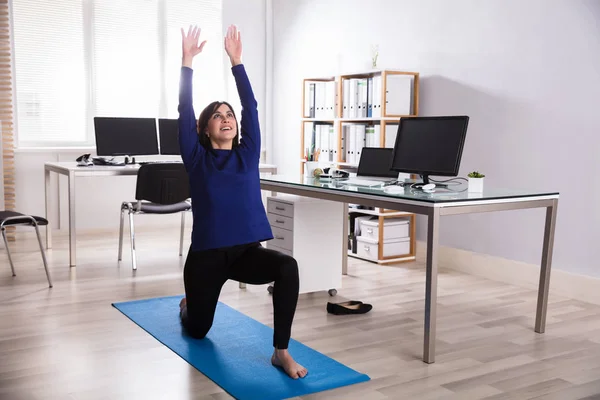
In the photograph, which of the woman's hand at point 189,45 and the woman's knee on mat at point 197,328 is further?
the woman's knee on mat at point 197,328

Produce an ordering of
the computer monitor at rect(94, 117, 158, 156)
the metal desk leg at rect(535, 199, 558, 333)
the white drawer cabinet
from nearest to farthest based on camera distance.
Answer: the metal desk leg at rect(535, 199, 558, 333) < the white drawer cabinet < the computer monitor at rect(94, 117, 158, 156)

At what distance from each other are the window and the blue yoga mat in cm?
315

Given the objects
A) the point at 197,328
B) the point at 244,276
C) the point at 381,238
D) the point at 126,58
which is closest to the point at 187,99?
the point at 244,276

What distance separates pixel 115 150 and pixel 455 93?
275cm

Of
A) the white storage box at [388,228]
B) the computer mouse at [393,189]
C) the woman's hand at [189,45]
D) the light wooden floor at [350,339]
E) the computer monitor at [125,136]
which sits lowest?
the light wooden floor at [350,339]

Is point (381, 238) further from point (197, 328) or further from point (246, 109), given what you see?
point (246, 109)

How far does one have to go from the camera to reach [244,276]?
9.36 ft

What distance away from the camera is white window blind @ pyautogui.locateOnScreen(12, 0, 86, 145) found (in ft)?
19.8

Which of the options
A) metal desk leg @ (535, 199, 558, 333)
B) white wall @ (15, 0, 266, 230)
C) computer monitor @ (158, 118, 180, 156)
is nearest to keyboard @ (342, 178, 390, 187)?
metal desk leg @ (535, 199, 558, 333)

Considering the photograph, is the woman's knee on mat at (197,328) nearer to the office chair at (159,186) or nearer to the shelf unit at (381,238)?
the office chair at (159,186)

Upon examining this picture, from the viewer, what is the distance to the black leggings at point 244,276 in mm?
2699

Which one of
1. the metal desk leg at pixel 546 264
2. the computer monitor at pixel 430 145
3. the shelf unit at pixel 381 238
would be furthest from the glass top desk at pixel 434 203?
the shelf unit at pixel 381 238

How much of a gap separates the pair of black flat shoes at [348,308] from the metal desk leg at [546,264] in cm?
91

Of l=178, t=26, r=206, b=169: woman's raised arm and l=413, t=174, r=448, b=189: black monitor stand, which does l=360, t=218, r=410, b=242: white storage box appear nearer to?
l=413, t=174, r=448, b=189: black monitor stand
